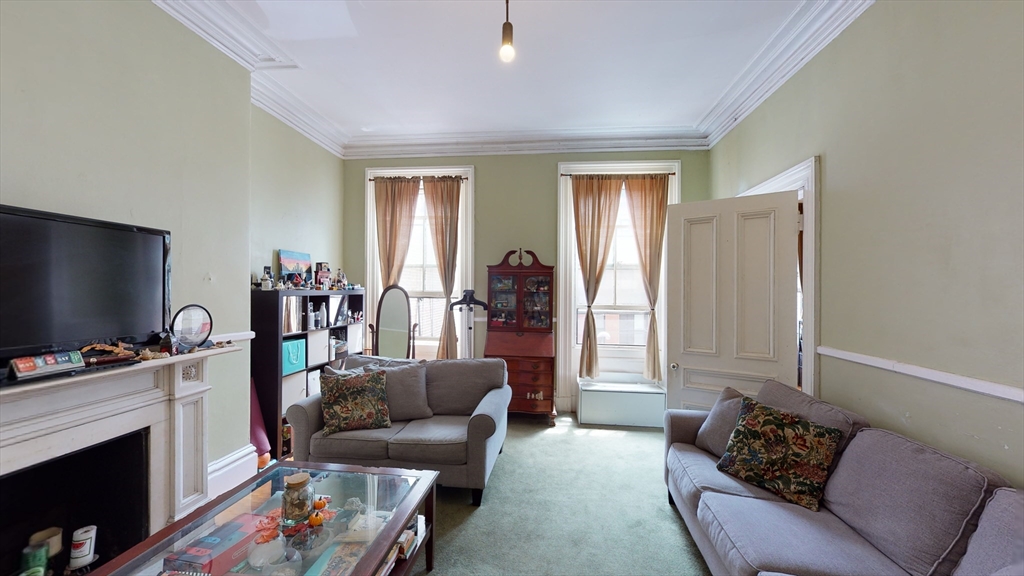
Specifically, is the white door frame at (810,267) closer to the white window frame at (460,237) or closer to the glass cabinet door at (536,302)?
the glass cabinet door at (536,302)

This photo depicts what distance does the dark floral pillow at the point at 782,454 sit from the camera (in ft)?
5.63

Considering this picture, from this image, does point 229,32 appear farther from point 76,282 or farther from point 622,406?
point 622,406

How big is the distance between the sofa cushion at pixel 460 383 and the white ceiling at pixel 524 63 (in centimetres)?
243

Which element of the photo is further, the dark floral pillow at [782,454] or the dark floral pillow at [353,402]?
the dark floral pillow at [353,402]

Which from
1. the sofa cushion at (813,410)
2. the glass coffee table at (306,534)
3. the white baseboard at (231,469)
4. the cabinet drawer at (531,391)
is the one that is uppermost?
the sofa cushion at (813,410)

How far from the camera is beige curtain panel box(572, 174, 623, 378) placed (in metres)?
4.21

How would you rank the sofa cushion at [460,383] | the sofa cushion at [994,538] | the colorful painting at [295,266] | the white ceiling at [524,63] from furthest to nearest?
the colorful painting at [295,266] < the sofa cushion at [460,383] < the white ceiling at [524,63] < the sofa cushion at [994,538]

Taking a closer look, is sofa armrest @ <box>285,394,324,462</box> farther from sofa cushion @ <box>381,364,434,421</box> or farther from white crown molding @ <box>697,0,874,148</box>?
white crown molding @ <box>697,0,874,148</box>

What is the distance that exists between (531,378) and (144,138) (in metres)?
3.44

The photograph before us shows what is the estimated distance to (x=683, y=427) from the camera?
93.6 inches

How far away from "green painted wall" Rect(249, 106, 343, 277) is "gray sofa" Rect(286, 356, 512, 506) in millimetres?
1459

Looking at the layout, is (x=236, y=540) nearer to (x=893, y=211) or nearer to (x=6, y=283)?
(x=6, y=283)

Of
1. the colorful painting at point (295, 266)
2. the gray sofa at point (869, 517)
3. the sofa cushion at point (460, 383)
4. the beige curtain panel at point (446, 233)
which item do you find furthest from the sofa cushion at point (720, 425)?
the colorful painting at point (295, 266)

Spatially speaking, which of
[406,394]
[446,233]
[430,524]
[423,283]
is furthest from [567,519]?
[446,233]
